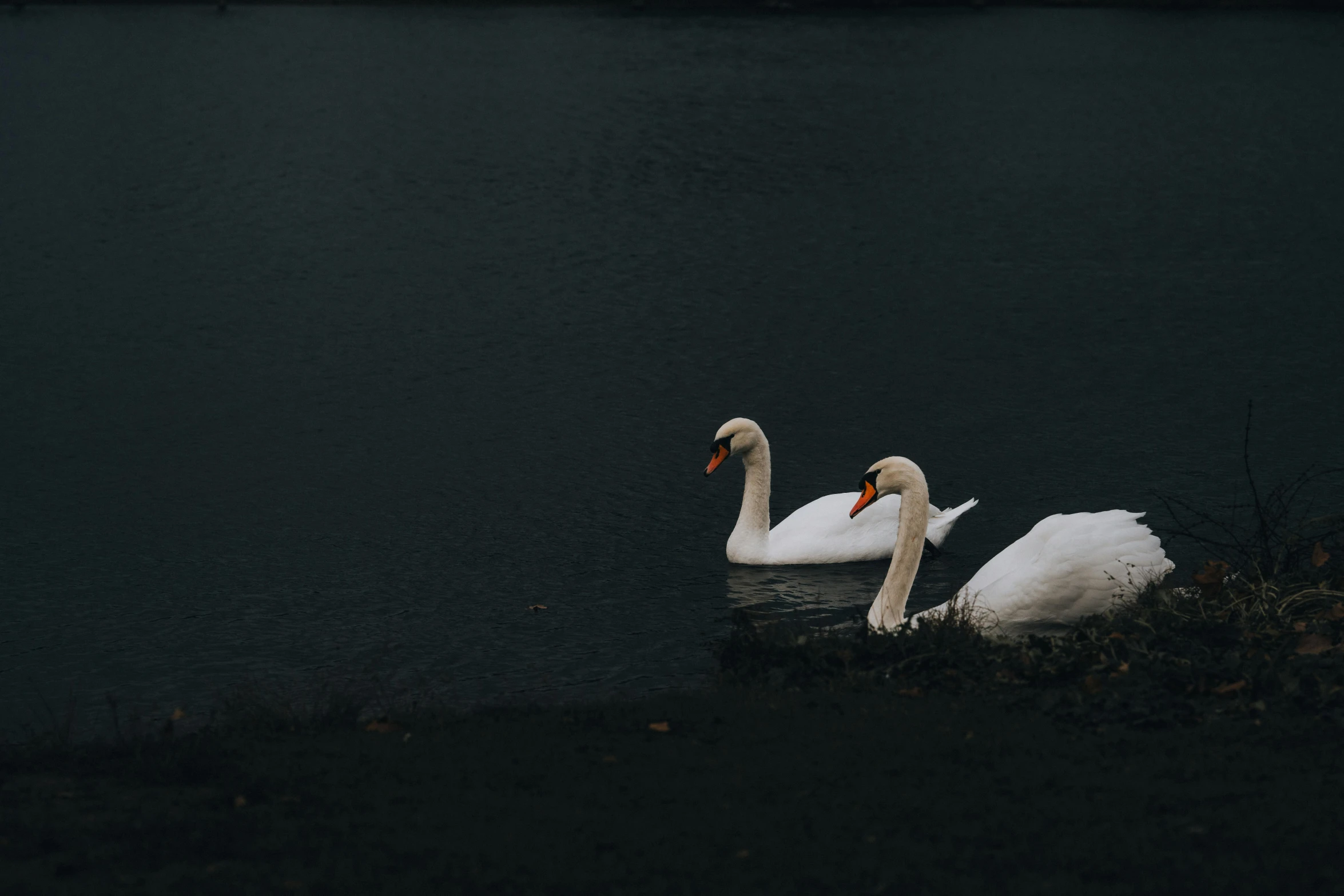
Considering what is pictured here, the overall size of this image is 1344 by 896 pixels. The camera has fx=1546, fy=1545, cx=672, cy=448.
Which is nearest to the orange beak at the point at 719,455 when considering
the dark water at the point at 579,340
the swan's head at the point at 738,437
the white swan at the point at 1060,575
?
the swan's head at the point at 738,437

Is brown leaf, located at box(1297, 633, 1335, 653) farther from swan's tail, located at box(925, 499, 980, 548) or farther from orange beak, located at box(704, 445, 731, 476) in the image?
orange beak, located at box(704, 445, 731, 476)

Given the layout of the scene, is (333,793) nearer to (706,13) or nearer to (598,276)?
(598,276)

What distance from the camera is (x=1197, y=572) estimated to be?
373 inches

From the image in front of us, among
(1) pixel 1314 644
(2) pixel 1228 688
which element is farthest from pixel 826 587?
(2) pixel 1228 688

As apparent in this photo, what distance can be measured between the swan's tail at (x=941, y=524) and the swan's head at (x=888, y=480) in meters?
1.35

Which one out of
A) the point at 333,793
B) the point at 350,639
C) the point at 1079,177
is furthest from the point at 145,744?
the point at 1079,177

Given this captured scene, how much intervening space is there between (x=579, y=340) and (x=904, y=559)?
33.4 ft

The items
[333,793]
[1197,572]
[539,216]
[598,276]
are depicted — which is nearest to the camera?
[333,793]

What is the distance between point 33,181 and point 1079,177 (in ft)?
67.2

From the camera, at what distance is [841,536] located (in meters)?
12.5

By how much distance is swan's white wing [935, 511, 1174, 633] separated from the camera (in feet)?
32.2

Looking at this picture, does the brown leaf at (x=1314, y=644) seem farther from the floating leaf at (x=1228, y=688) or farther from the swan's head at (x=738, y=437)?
the swan's head at (x=738, y=437)

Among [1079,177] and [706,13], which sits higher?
[706,13]

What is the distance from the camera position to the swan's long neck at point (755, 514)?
12562mm
